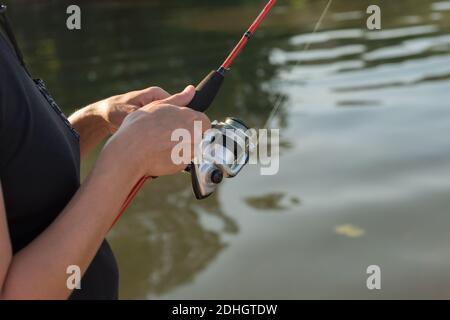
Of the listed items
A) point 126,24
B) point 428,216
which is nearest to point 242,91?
point 428,216

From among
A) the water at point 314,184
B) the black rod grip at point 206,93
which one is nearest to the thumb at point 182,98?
the black rod grip at point 206,93

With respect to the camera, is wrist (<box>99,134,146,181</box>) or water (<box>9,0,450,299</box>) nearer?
wrist (<box>99,134,146,181</box>)

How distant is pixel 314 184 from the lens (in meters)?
4.49

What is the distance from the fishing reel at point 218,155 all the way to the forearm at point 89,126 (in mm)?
494

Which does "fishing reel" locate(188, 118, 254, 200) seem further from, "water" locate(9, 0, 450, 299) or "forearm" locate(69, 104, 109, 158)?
"water" locate(9, 0, 450, 299)

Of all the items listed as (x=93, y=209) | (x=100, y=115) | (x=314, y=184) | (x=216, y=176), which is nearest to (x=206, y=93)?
(x=216, y=176)

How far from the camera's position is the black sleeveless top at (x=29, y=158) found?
1426 millimetres

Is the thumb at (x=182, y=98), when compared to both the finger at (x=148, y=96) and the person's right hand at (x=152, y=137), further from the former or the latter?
the finger at (x=148, y=96)

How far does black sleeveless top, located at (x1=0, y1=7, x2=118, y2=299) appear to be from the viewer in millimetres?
1426

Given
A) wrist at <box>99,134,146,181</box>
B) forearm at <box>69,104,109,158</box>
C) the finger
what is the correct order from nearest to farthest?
wrist at <box>99,134,146,181</box> → the finger → forearm at <box>69,104,109,158</box>

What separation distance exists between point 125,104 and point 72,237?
0.68 metres

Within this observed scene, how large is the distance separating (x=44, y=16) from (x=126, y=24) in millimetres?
3422

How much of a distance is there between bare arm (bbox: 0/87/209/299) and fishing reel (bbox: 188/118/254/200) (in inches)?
3.5

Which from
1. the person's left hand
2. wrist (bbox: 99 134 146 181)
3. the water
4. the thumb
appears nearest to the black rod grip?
the thumb
